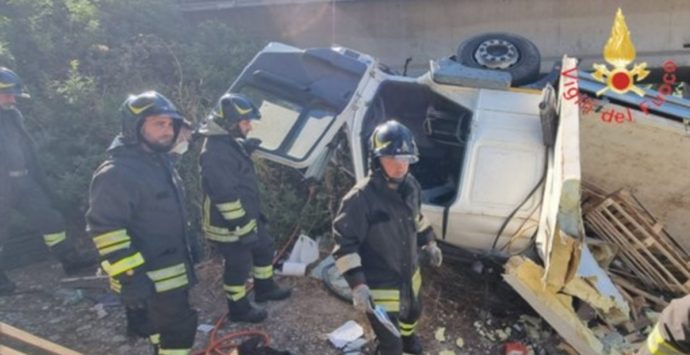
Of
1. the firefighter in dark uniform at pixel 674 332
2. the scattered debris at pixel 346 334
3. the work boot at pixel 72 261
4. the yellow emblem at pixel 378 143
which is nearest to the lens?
the firefighter in dark uniform at pixel 674 332

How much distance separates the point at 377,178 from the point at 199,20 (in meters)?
6.79

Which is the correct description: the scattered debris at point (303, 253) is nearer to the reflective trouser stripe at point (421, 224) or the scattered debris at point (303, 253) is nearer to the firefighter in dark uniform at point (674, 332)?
the reflective trouser stripe at point (421, 224)

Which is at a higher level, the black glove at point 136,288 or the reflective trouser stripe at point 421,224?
the black glove at point 136,288

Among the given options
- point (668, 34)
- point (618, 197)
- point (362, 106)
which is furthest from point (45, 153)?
point (668, 34)

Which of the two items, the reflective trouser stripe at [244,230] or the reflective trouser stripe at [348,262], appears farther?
the reflective trouser stripe at [244,230]

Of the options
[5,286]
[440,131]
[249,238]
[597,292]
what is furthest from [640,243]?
[5,286]

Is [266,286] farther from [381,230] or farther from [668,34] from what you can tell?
[668,34]

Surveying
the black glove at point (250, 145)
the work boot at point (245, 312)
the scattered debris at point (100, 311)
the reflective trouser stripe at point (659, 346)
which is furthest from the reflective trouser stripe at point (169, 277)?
the reflective trouser stripe at point (659, 346)

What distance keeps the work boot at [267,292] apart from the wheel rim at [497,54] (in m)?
3.09

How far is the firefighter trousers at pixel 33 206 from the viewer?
4.54 meters

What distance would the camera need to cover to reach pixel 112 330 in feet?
13.5

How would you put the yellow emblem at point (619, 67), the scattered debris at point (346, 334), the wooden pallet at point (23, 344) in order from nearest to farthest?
the wooden pallet at point (23, 344)
the scattered debris at point (346, 334)
the yellow emblem at point (619, 67)

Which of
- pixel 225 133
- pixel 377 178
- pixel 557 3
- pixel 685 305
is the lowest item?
pixel 685 305

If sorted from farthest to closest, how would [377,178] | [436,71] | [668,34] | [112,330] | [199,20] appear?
[199,20] → [668,34] → [436,71] → [112,330] → [377,178]
